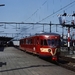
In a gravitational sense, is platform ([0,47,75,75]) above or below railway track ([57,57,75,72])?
above

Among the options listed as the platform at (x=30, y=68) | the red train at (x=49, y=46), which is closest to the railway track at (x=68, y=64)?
the platform at (x=30, y=68)

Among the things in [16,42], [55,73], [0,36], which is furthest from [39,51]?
[16,42]

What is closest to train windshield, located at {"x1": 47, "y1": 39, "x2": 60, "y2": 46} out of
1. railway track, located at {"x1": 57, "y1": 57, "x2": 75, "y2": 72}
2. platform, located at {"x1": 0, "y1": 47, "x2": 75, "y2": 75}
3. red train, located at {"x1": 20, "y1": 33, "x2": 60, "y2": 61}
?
red train, located at {"x1": 20, "y1": 33, "x2": 60, "y2": 61}

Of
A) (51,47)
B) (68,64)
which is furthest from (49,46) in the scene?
(68,64)

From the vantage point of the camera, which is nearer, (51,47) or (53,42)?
(51,47)

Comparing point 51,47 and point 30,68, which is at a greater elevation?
point 51,47

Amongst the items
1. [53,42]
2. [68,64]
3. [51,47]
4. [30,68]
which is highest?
[53,42]

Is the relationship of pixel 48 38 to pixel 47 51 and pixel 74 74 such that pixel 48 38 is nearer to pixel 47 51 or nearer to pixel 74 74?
pixel 47 51

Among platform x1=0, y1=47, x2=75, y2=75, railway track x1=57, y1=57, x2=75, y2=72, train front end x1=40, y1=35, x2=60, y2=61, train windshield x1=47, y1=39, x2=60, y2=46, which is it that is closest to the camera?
platform x1=0, y1=47, x2=75, y2=75

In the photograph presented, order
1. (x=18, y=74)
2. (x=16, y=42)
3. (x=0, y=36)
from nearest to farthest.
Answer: (x=18, y=74), (x=0, y=36), (x=16, y=42)

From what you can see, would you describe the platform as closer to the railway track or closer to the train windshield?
the railway track

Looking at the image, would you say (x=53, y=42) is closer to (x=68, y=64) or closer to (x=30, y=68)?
A: (x=68, y=64)

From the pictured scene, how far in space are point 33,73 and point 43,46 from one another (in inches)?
495

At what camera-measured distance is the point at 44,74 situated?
15.0 metres
